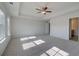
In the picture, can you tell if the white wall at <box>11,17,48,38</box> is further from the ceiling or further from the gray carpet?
the gray carpet

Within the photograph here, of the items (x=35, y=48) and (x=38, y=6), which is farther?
(x=38, y=6)

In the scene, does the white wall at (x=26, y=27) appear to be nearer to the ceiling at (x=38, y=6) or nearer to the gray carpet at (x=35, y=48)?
the ceiling at (x=38, y=6)

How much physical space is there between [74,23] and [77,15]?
143 inches

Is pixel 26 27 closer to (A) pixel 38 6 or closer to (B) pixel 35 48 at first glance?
(A) pixel 38 6

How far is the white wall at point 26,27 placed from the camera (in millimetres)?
7964

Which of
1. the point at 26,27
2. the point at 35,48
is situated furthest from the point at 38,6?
the point at 26,27

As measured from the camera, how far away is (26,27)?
8.98 meters

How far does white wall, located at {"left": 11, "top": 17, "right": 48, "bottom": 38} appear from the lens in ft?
26.1

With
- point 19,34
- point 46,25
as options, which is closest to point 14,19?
point 19,34

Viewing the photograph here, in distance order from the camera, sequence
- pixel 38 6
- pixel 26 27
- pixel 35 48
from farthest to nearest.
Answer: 1. pixel 26 27
2. pixel 38 6
3. pixel 35 48

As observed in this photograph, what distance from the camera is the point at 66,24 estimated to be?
20.6 feet

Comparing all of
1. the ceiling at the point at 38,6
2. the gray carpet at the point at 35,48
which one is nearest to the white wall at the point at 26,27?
the ceiling at the point at 38,6

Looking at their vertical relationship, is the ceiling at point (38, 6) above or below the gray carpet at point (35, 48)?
above

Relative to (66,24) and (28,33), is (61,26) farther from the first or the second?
(28,33)
